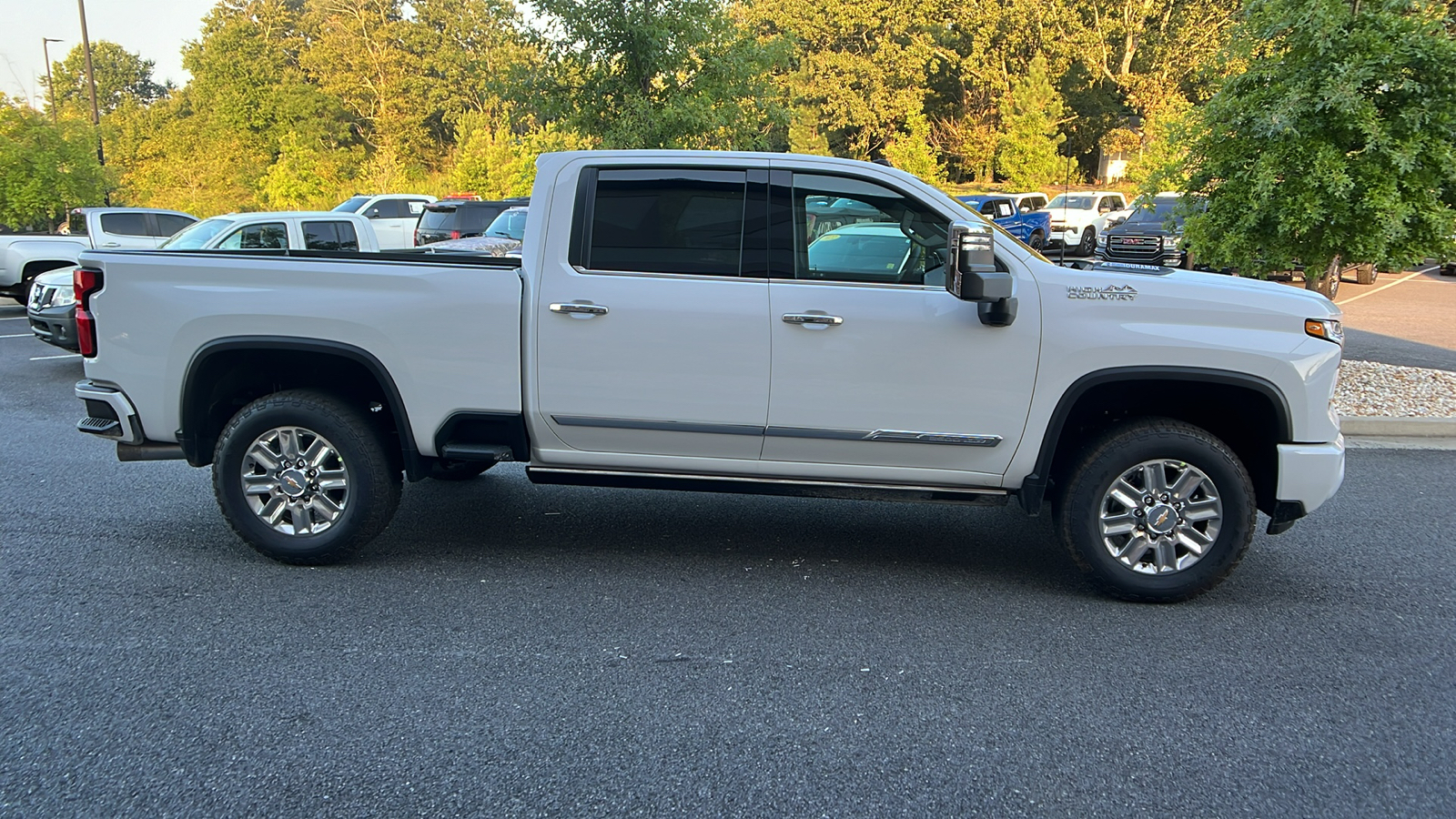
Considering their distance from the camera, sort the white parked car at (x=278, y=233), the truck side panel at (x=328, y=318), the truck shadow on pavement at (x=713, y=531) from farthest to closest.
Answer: the white parked car at (x=278, y=233)
the truck shadow on pavement at (x=713, y=531)
the truck side panel at (x=328, y=318)

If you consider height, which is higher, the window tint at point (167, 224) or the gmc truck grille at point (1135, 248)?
the window tint at point (167, 224)

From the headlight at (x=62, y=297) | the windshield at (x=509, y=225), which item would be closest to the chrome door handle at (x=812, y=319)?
the headlight at (x=62, y=297)

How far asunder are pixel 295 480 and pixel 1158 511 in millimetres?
4141

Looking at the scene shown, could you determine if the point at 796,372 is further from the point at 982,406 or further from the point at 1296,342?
the point at 1296,342

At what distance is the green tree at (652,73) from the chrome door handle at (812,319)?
10317 millimetres

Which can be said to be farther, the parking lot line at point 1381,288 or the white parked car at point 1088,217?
the white parked car at point 1088,217

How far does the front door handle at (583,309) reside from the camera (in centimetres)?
475

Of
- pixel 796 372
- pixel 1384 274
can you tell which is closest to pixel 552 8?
pixel 796 372

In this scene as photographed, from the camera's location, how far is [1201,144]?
9.90 meters

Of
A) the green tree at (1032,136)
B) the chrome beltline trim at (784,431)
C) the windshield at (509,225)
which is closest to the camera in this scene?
the chrome beltline trim at (784,431)

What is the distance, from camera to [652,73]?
48.8ft

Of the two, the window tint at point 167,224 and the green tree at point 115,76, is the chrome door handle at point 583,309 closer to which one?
the window tint at point 167,224

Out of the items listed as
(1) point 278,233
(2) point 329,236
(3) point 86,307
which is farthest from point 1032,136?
(3) point 86,307

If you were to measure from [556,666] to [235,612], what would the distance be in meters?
1.61
